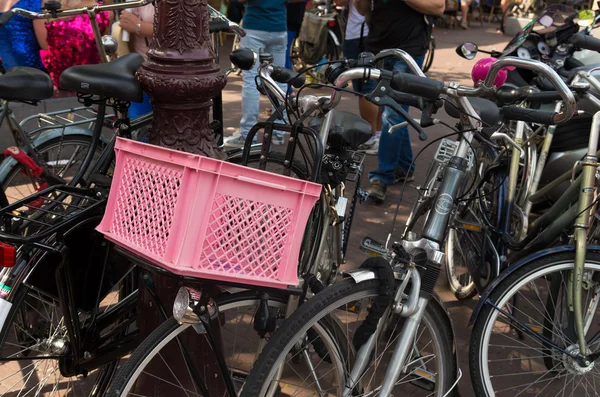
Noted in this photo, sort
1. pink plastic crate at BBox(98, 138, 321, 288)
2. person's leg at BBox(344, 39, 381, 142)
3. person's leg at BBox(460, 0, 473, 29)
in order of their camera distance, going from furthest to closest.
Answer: person's leg at BBox(460, 0, 473, 29) → person's leg at BBox(344, 39, 381, 142) → pink plastic crate at BBox(98, 138, 321, 288)

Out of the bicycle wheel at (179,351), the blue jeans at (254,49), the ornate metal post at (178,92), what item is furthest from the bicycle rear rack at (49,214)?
the blue jeans at (254,49)

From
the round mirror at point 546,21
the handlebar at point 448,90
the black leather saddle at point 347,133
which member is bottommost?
the black leather saddle at point 347,133

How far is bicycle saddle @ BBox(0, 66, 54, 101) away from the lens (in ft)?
8.49

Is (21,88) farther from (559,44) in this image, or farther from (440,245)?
(559,44)

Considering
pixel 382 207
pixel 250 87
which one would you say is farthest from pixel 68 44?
pixel 382 207

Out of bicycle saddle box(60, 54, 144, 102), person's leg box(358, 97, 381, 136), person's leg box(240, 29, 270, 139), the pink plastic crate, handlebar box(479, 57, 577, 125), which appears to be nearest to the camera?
the pink plastic crate

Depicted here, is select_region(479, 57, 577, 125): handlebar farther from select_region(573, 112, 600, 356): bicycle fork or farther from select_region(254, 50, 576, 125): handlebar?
Result: select_region(573, 112, 600, 356): bicycle fork

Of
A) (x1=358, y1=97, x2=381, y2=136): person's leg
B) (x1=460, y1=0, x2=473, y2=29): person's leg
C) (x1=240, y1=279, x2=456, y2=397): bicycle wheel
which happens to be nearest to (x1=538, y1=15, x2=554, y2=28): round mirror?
(x1=358, y1=97, x2=381, y2=136): person's leg

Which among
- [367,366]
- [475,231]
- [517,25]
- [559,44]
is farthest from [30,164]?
[517,25]

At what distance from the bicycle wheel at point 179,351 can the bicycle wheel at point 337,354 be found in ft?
0.32

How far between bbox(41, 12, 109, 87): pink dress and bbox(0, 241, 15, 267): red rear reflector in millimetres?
2933

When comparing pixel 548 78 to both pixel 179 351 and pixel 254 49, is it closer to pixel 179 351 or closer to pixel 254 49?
pixel 179 351

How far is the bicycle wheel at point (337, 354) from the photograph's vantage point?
196 cm

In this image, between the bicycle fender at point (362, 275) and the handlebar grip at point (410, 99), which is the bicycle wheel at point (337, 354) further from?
the handlebar grip at point (410, 99)
